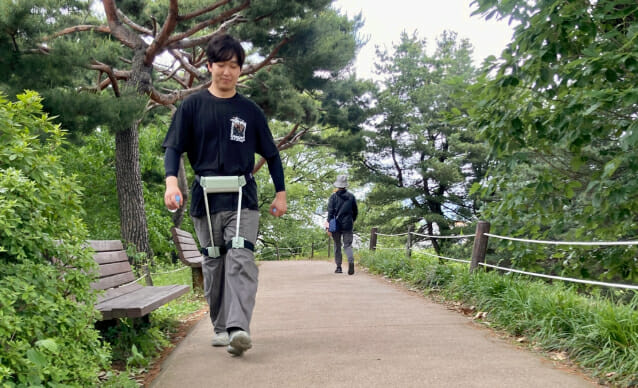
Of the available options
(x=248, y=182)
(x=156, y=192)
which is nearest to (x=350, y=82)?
(x=156, y=192)

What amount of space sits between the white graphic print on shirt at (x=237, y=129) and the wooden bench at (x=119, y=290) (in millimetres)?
1152

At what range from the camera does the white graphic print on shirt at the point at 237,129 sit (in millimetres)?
3554

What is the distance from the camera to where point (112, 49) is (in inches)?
356

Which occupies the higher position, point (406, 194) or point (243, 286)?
point (406, 194)

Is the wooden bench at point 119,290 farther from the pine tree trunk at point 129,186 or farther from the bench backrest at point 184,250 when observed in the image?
the pine tree trunk at point 129,186

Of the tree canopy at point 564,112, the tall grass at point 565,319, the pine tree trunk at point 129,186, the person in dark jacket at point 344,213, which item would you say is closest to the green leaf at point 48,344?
the tall grass at point 565,319

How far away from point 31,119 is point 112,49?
7.27 meters

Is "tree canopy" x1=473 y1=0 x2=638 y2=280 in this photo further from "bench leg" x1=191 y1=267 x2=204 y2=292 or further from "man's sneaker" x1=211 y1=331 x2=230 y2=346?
A: "bench leg" x1=191 y1=267 x2=204 y2=292

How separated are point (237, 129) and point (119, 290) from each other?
163 centimetres

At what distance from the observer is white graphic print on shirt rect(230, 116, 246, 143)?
3554 mm

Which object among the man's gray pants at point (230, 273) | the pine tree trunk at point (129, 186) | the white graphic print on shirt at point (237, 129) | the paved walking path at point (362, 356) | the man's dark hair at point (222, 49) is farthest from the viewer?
the pine tree trunk at point (129, 186)

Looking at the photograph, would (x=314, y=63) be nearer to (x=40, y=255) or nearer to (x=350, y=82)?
(x=350, y=82)

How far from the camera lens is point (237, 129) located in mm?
3578

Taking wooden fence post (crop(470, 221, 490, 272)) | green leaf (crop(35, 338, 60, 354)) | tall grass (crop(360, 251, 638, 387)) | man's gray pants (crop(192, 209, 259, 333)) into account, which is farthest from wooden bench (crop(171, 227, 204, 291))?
green leaf (crop(35, 338, 60, 354))
